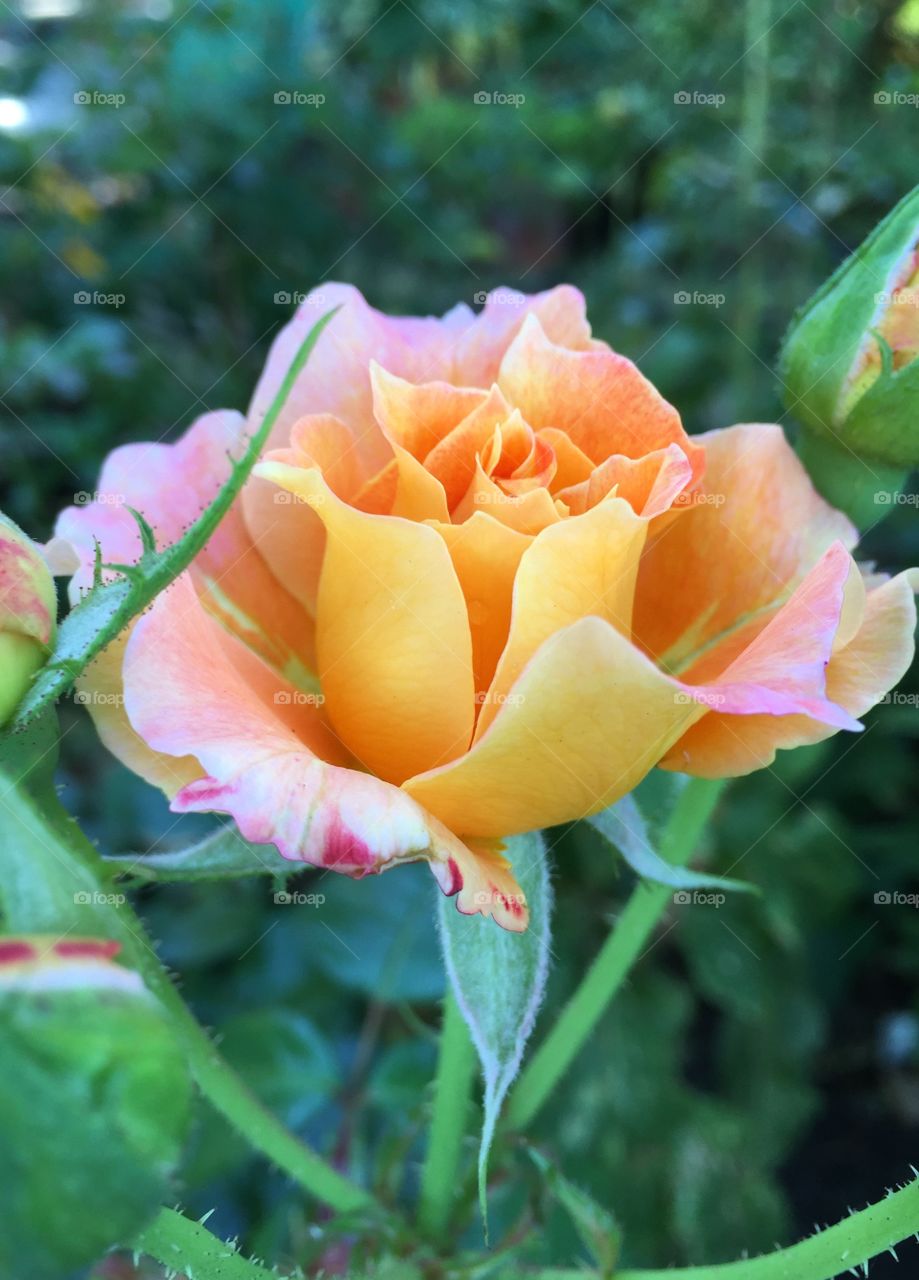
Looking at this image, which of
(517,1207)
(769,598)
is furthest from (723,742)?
(517,1207)

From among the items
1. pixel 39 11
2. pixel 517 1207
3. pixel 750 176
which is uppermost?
pixel 39 11

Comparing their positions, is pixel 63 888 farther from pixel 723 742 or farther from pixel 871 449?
pixel 871 449

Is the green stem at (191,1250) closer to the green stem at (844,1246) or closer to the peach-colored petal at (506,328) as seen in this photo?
the green stem at (844,1246)

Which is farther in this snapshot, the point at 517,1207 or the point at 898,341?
the point at 517,1207

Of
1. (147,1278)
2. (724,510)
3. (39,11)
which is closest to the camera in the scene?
(724,510)

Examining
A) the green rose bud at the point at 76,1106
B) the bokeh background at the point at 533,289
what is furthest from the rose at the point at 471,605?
the bokeh background at the point at 533,289

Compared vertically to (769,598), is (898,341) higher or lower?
higher
